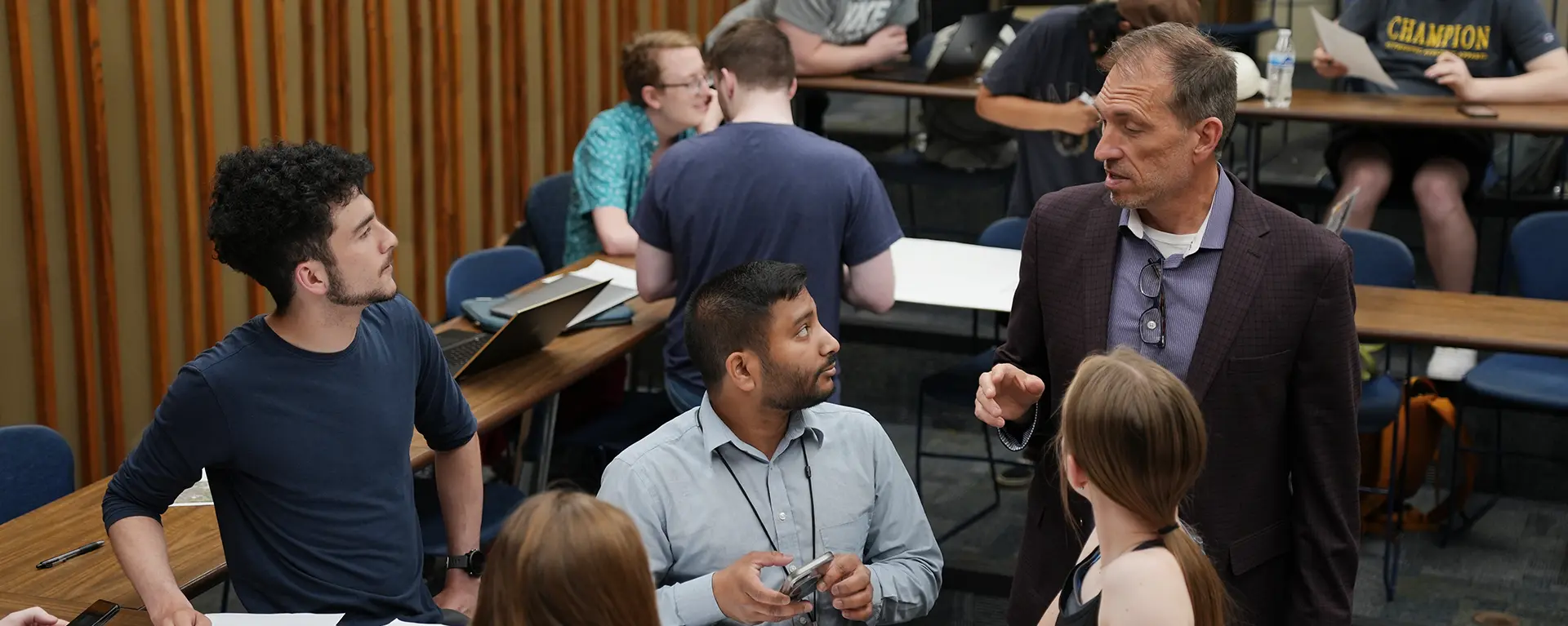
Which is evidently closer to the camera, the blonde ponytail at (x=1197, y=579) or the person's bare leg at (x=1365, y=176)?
the blonde ponytail at (x=1197, y=579)

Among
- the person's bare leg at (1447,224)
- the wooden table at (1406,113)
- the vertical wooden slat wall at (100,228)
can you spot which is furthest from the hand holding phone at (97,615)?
the person's bare leg at (1447,224)

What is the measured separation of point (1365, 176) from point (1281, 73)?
59cm

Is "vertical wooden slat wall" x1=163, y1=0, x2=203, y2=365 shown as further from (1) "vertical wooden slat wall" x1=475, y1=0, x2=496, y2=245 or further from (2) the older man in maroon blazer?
(2) the older man in maroon blazer

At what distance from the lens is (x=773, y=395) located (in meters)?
2.48

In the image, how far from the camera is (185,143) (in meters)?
4.36

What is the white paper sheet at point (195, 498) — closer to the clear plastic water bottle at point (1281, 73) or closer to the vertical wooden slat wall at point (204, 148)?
the vertical wooden slat wall at point (204, 148)

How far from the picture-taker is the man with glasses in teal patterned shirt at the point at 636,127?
461 cm

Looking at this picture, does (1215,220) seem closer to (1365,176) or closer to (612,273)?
(612,273)

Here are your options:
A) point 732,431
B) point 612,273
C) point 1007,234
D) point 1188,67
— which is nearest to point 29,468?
point 732,431

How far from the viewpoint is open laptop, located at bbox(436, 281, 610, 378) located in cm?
360

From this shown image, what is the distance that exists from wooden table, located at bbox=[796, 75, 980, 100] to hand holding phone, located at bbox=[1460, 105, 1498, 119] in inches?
62.8

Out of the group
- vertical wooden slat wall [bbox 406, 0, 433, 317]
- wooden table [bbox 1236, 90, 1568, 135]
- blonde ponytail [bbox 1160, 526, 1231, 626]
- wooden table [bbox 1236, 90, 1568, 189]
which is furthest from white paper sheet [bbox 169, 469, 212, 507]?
wooden table [bbox 1236, 90, 1568, 189]

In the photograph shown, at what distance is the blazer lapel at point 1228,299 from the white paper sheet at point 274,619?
4.14 feet

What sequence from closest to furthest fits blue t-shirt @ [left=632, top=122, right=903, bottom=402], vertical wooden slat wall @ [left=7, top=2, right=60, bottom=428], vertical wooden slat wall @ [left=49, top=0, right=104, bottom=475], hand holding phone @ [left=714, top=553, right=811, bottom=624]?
hand holding phone @ [left=714, top=553, right=811, bottom=624] < blue t-shirt @ [left=632, top=122, right=903, bottom=402] < vertical wooden slat wall @ [left=7, top=2, right=60, bottom=428] < vertical wooden slat wall @ [left=49, top=0, right=104, bottom=475]
